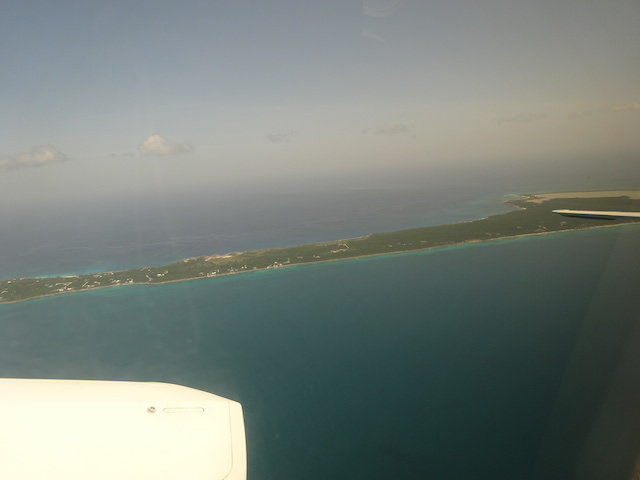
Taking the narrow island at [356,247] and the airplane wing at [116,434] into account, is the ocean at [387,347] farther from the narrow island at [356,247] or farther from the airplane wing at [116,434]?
the airplane wing at [116,434]

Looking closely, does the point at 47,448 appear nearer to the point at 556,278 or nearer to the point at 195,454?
the point at 195,454

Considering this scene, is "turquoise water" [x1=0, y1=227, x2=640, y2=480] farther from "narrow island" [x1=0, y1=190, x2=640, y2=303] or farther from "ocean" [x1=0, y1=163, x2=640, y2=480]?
"narrow island" [x1=0, y1=190, x2=640, y2=303]

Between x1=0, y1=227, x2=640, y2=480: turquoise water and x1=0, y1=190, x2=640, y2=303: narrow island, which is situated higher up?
x1=0, y1=190, x2=640, y2=303: narrow island

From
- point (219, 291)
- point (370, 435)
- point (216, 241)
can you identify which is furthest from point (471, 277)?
point (216, 241)

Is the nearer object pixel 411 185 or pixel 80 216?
pixel 80 216

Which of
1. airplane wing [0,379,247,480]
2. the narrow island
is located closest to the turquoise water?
the narrow island

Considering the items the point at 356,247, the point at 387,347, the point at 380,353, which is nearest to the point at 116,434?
the point at 380,353
